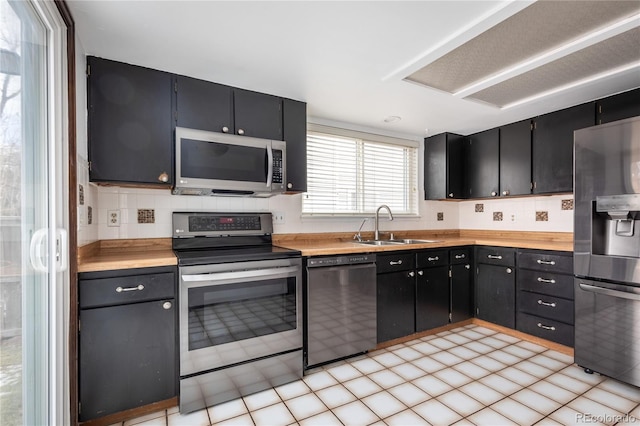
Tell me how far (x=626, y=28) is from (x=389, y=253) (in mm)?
1994

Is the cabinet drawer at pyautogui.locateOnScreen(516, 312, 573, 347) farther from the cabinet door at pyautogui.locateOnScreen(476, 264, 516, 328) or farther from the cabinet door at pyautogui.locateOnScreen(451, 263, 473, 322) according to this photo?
the cabinet door at pyautogui.locateOnScreen(451, 263, 473, 322)

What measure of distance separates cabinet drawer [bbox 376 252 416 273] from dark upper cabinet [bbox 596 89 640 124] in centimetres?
192

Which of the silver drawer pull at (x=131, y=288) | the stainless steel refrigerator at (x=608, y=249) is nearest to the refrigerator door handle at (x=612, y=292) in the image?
the stainless steel refrigerator at (x=608, y=249)

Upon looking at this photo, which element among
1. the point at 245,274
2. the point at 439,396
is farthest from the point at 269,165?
the point at 439,396

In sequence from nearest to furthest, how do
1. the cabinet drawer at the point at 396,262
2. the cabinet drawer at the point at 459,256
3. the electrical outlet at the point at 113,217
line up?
the electrical outlet at the point at 113,217 → the cabinet drawer at the point at 396,262 → the cabinet drawer at the point at 459,256

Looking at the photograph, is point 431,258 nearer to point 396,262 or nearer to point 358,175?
point 396,262

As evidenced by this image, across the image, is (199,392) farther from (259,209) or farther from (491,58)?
(491,58)

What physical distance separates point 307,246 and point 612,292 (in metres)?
2.17

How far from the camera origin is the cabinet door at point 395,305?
8.89ft

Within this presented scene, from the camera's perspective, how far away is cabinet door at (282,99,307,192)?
262 centimetres

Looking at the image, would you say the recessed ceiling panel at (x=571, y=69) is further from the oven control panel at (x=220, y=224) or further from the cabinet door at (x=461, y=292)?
the oven control panel at (x=220, y=224)

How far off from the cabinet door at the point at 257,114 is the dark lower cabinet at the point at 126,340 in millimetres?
1184

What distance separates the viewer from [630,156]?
204 centimetres

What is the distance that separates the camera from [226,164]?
2.29 metres
